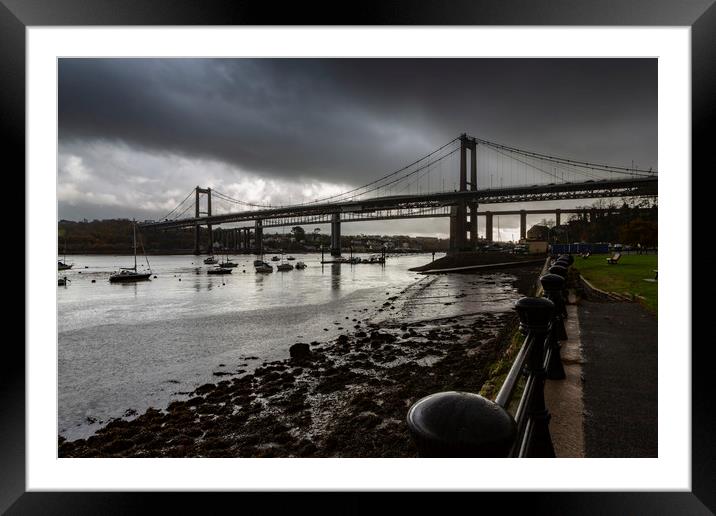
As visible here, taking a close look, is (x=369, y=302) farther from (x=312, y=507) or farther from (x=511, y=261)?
(x=511, y=261)

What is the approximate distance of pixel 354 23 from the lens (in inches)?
55.7

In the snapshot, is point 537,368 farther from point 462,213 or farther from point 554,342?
point 462,213

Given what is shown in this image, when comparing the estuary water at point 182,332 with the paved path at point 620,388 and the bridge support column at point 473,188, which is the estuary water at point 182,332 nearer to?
the paved path at point 620,388

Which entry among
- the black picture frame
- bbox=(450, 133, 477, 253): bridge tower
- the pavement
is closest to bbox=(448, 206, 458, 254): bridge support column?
bbox=(450, 133, 477, 253): bridge tower

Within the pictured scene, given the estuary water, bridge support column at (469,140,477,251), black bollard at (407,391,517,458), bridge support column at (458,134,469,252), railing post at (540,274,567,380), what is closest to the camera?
black bollard at (407,391,517,458)

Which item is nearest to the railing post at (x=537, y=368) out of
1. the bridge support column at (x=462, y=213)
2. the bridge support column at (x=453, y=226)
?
the bridge support column at (x=462, y=213)

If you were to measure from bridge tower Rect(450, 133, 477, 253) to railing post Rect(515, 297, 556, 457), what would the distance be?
3225 centimetres

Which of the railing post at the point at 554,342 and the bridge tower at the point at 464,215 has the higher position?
the bridge tower at the point at 464,215

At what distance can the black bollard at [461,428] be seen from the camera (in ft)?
1.96

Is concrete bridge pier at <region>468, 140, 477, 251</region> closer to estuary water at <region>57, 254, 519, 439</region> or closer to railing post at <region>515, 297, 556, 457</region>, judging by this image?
estuary water at <region>57, 254, 519, 439</region>

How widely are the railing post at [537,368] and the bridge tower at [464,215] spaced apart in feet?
106

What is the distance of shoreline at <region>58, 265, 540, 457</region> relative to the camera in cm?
412

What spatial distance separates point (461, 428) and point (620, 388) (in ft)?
7.68
